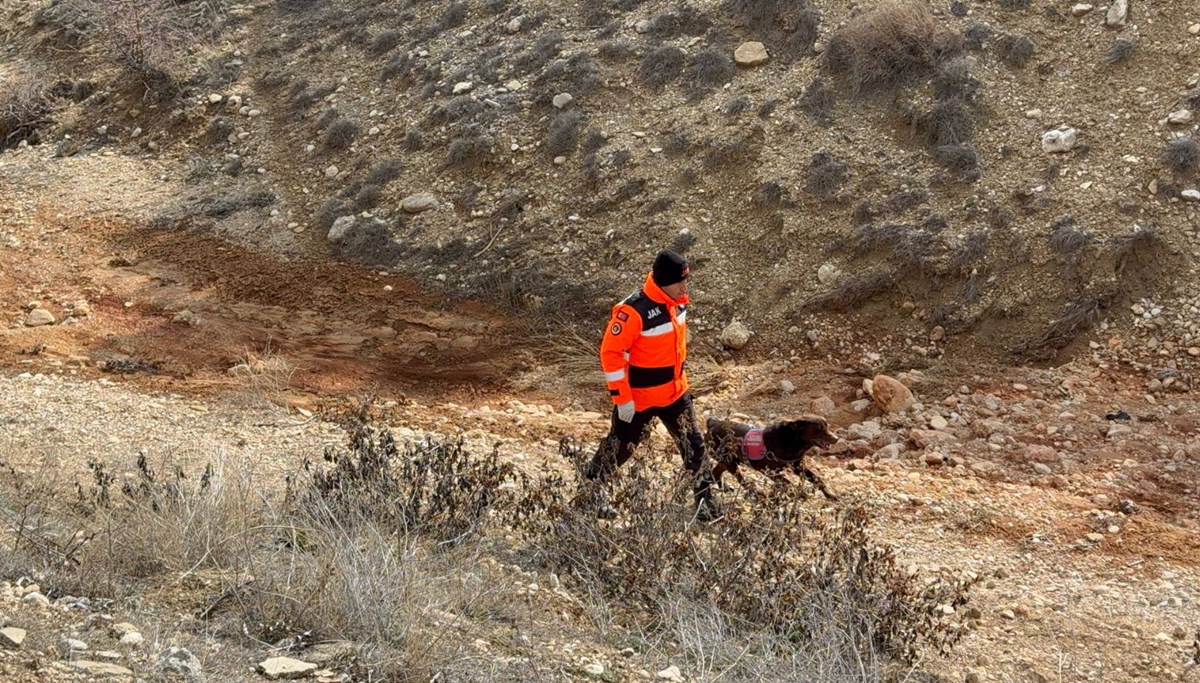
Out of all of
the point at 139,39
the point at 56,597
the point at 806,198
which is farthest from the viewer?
the point at 139,39

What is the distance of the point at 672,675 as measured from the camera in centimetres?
449

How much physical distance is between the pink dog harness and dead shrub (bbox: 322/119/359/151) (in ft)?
27.1

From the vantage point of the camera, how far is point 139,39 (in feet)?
49.6

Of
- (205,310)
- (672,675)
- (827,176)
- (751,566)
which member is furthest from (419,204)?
(672,675)

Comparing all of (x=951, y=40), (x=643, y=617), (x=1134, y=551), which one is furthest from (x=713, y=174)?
(x=643, y=617)

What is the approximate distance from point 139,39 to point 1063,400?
1231 centimetres

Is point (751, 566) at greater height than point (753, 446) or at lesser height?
lesser

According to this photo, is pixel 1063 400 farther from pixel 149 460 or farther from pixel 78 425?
pixel 78 425

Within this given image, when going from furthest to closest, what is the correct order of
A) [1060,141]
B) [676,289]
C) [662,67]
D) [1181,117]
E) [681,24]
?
[681,24] → [662,67] → [1060,141] → [1181,117] → [676,289]

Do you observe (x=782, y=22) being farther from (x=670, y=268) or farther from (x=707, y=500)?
(x=707, y=500)

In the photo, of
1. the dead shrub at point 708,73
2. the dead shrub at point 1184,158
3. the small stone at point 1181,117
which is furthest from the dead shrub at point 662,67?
the dead shrub at point 1184,158

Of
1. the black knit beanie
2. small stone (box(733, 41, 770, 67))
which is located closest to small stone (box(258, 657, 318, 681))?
the black knit beanie

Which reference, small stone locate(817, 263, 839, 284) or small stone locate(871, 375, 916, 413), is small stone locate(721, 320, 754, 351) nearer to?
small stone locate(817, 263, 839, 284)

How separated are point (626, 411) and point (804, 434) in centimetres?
95
